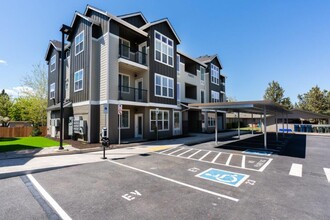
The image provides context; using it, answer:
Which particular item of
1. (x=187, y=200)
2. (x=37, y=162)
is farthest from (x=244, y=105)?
(x=37, y=162)

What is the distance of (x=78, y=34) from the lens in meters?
15.9

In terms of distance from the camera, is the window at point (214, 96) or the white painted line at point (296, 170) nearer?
the white painted line at point (296, 170)

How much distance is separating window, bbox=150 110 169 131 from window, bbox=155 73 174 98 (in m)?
1.79

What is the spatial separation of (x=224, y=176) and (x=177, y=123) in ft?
44.9

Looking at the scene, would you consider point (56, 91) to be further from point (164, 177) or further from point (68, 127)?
point (164, 177)

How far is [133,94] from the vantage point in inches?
639

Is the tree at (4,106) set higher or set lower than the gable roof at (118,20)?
lower

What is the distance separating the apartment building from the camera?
1342 centimetres

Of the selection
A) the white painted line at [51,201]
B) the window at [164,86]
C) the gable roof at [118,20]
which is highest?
the gable roof at [118,20]

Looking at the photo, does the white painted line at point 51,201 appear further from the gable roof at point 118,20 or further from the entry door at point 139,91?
the gable roof at point 118,20

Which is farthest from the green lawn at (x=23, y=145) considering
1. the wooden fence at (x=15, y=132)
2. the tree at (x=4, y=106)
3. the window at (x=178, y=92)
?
the tree at (x=4, y=106)

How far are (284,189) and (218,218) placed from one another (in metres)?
2.82

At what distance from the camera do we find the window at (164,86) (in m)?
16.5

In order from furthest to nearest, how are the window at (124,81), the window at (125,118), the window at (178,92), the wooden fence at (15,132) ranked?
1. the window at (178,92)
2. the wooden fence at (15,132)
3. the window at (124,81)
4. the window at (125,118)
